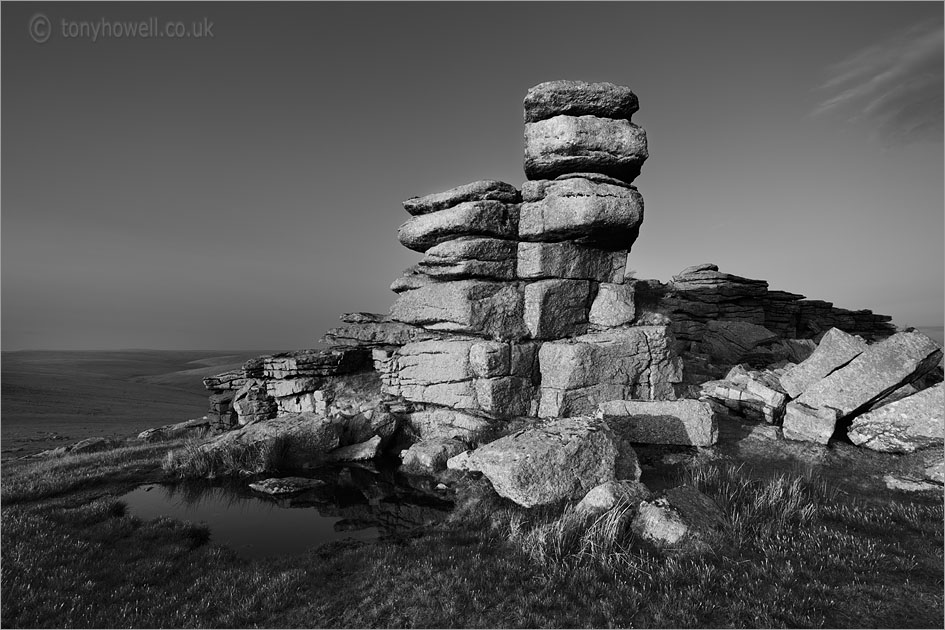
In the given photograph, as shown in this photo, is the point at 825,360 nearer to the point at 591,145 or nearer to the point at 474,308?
the point at 591,145

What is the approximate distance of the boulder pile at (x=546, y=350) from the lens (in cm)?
1733

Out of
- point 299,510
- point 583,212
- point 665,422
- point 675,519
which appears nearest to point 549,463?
point 675,519

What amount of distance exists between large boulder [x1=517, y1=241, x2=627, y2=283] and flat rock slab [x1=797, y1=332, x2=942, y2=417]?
10.3 meters

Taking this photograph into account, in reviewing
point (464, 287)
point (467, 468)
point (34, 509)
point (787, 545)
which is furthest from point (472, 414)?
point (34, 509)

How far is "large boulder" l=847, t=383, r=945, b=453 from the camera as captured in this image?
15.1 meters

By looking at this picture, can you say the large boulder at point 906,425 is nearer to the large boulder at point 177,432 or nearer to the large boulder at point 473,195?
the large boulder at point 473,195

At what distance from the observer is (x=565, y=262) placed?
2211cm

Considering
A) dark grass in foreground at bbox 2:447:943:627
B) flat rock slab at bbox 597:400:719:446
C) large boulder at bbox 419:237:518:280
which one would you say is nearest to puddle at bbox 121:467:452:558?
dark grass in foreground at bbox 2:447:943:627

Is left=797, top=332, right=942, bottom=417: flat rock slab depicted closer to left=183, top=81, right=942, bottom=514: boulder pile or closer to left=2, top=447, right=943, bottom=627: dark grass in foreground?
left=183, top=81, right=942, bottom=514: boulder pile

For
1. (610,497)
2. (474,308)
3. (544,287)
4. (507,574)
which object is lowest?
(507,574)

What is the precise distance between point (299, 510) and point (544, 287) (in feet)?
48.3

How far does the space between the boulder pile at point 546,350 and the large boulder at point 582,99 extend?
74 mm

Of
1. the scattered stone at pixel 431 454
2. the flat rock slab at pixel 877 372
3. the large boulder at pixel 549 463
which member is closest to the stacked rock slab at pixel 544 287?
the scattered stone at pixel 431 454

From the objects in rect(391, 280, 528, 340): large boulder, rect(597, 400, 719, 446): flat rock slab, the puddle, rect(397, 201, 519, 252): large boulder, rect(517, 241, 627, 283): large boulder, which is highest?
rect(397, 201, 519, 252): large boulder
